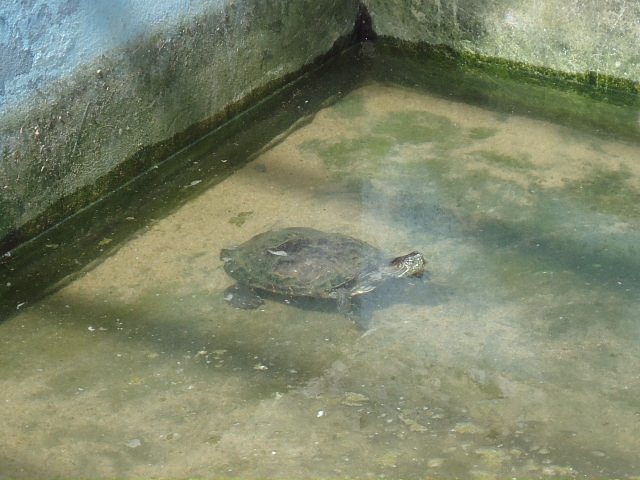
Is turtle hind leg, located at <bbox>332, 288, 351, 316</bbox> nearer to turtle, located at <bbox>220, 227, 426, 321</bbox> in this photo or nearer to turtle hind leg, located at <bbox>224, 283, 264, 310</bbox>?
turtle, located at <bbox>220, 227, 426, 321</bbox>

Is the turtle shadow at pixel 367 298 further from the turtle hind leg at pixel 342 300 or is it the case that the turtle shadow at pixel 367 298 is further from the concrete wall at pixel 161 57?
the concrete wall at pixel 161 57

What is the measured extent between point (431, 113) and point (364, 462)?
110 inches

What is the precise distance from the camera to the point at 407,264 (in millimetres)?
3416

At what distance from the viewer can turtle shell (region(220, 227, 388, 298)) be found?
3348mm

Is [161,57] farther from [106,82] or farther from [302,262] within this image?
[302,262]

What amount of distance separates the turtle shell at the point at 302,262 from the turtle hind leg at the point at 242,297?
1.6 inches

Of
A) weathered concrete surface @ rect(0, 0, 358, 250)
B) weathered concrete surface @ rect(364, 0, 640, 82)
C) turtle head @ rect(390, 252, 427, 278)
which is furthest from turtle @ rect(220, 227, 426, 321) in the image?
weathered concrete surface @ rect(364, 0, 640, 82)

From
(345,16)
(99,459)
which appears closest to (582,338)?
(99,459)

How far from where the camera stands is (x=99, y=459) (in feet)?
8.97

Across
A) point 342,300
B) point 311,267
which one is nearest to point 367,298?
point 342,300

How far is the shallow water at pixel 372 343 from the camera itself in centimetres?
273

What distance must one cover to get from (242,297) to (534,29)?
9.77ft

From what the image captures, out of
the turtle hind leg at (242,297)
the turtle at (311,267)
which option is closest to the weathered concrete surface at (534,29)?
the turtle at (311,267)

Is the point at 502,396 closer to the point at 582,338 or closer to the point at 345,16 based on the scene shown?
the point at 582,338
